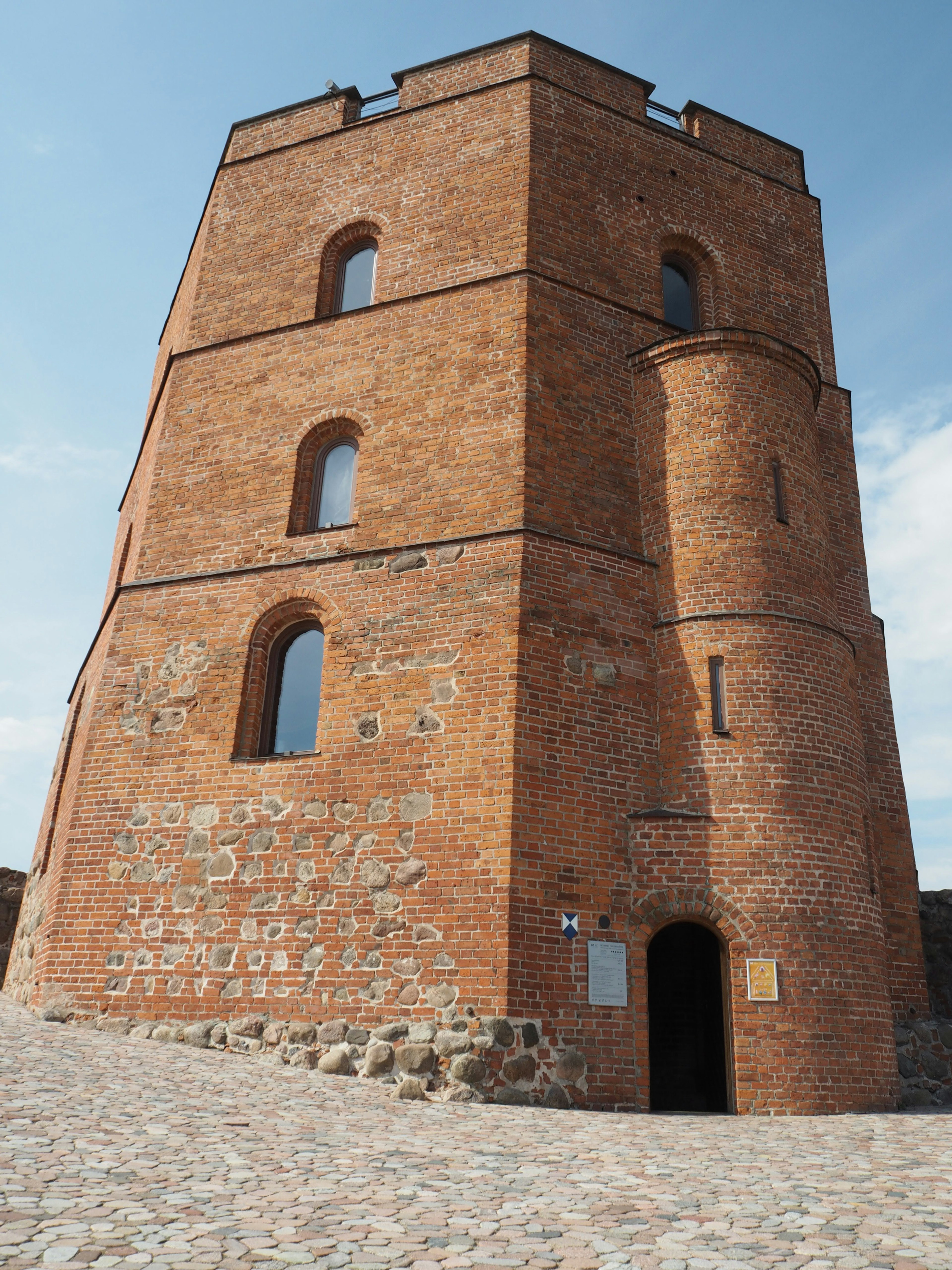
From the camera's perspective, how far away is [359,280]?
1376 cm

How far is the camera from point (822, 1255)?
4.30 m

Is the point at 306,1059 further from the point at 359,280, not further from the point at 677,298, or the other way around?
the point at 677,298

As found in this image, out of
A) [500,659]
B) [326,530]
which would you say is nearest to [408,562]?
[326,530]

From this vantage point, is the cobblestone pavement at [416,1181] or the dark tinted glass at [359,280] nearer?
the cobblestone pavement at [416,1181]

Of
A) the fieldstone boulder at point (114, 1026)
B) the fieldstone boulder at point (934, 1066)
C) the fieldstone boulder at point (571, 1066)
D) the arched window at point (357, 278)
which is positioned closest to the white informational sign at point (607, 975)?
the fieldstone boulder at point (571, 1066)

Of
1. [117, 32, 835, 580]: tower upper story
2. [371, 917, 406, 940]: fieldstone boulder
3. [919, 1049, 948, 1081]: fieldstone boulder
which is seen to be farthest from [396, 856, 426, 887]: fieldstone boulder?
[919, 1049, 948, 1081]: fieldstone boulder

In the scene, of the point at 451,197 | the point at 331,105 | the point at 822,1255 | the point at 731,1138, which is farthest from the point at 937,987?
the point at 331,105

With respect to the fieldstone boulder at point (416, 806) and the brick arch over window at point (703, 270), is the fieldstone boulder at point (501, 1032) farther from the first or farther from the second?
the brick arch over window at point (703, 270)

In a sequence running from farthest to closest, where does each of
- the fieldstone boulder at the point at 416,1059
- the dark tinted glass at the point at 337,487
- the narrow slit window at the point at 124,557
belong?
1. the narrow slit window at the point at 124,557
2. the dark tinted glass at the point at 337,487
3. the fieldstone boulder at the point at 416,1059

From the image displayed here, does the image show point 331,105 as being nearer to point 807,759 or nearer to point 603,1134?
point 807,759

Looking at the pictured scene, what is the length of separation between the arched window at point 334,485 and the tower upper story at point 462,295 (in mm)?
356

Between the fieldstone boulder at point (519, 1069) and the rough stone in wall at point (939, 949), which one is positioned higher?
the rough stone in wall at point (939, 949)

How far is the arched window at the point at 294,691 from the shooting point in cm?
1118

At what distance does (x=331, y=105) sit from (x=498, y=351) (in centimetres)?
596
